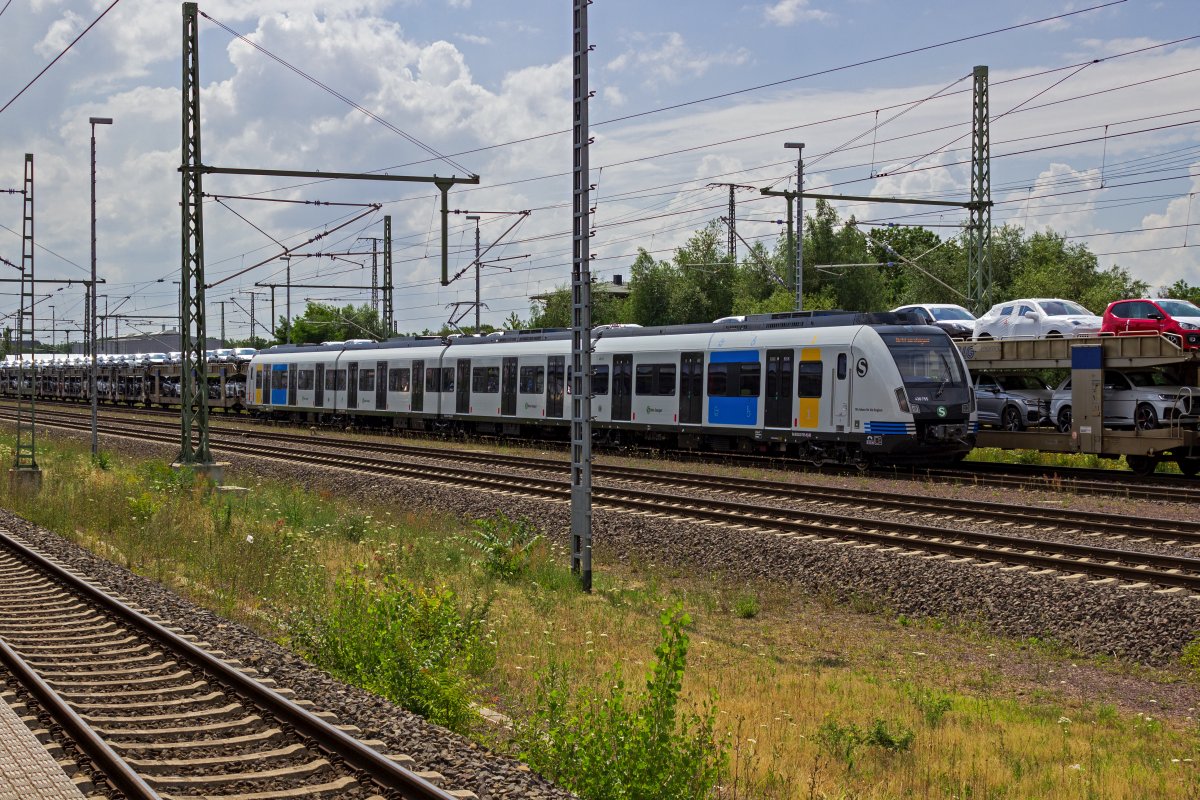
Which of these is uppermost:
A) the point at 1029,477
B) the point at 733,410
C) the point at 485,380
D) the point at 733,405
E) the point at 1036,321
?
the point at 1036,321

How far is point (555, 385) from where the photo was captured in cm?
3391

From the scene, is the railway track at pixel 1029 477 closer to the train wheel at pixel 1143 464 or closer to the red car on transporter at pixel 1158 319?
the train wheel at pixel 1143 464

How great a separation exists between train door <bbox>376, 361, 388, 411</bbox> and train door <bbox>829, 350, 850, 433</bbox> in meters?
21.8

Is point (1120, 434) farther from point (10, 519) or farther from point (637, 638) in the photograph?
point (10, 519)

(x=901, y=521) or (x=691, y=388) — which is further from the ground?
(x=691, y=388)

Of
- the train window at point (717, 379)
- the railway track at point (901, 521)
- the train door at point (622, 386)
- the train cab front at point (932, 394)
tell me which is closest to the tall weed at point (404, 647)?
the railway track at point (901, 521)

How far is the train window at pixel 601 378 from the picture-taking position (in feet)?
105

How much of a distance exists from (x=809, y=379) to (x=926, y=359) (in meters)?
2.40

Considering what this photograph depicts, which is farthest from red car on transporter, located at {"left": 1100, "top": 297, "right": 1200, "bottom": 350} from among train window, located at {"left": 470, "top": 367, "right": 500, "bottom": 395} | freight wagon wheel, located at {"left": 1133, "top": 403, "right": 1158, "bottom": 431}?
train window, located at {"left": 470, "top": 367, "right": 500, "bottom": 395}

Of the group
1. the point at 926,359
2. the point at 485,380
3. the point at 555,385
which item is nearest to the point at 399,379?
the point at 485,380

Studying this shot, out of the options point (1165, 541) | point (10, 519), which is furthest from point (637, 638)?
point (10, 519)

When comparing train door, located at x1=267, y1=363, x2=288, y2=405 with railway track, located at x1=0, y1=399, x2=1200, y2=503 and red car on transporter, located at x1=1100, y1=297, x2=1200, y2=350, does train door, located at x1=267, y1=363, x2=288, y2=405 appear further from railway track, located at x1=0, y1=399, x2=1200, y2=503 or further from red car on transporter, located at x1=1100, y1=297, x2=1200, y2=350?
red car on transporter, located at x1=1100, y1=297, x2=1200, y2=350

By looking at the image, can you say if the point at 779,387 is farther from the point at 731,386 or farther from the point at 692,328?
the point at 692,328

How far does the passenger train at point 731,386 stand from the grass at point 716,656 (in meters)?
9.02
